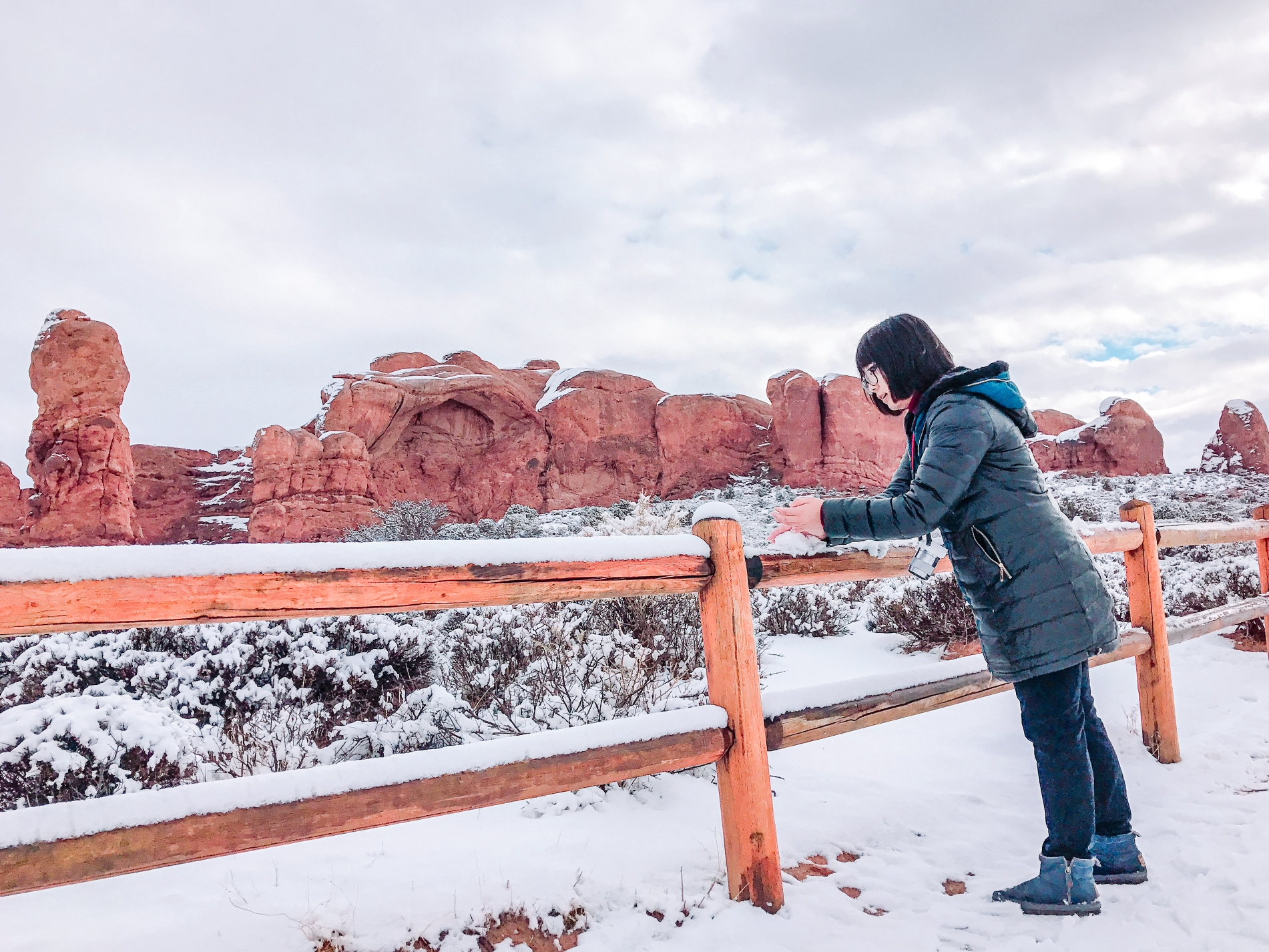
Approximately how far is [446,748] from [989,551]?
162cm

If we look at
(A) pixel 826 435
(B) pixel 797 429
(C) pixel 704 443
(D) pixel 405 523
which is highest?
(B) pixel 797 429

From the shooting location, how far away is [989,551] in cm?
206

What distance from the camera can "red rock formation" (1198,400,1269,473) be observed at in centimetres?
3525

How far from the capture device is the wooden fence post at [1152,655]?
3.56 meters

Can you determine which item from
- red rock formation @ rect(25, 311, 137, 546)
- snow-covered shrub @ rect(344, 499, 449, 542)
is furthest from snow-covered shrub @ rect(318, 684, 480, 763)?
red rock formation @ rect(25, 311, 137, 546)

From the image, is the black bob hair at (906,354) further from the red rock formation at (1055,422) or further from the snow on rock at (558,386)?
the red rock formation at (1055,422)

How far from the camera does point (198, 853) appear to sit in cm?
133

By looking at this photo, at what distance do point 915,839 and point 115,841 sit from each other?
106 inches

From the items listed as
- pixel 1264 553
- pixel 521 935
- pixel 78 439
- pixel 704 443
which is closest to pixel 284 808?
pixel 521 935

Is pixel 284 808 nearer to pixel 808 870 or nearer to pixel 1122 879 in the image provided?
pixel 808 870

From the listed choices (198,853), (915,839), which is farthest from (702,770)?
(198,853)

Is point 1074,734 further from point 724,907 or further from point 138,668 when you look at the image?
point 138,668

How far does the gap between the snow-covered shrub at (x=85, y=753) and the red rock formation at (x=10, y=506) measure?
76.8ft

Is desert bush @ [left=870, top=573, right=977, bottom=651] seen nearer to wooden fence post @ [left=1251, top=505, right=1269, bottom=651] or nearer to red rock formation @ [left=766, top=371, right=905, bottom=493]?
wooden fence post @ [left=1251, top=505, right=1269, bottom=651]
